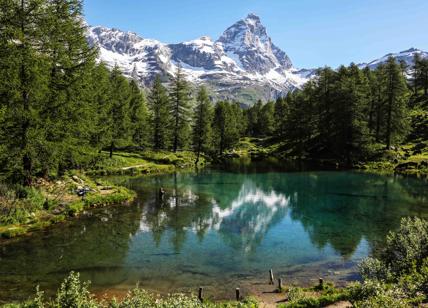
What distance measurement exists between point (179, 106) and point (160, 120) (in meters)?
5.95

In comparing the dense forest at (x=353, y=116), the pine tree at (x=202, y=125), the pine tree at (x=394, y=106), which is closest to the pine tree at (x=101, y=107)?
the pine tree at (x=202, y=125)

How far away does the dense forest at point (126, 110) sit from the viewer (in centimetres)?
3484

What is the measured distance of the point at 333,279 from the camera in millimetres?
23094

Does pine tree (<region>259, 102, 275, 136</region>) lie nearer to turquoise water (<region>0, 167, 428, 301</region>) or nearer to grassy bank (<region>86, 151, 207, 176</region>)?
grassy bank (<region>86, 151, 207, 176</region>)

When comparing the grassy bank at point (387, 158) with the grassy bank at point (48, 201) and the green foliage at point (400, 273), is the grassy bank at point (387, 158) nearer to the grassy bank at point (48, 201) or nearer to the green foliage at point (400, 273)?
the grassy bank at point (48, 201)

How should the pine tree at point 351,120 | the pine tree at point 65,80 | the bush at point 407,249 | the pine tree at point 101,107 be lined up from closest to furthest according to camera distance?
the bush at point 407,249 → the pine tree at point 65,80 → the pine tree at point 101,107 → the pine tree at point 351,120

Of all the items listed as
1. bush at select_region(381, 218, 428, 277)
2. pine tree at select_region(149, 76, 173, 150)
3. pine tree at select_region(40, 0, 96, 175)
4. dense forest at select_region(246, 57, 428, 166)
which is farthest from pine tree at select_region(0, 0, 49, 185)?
dense forest at select_region(246, 57, 428, 166)

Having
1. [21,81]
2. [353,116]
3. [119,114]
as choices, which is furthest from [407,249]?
[353,116]

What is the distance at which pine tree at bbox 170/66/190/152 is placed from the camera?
89.2 m

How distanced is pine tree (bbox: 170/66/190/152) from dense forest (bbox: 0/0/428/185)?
252mm

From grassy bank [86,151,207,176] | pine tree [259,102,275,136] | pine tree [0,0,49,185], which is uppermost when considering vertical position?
pine tree [259,102,275,136]

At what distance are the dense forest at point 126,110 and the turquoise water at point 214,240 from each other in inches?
415

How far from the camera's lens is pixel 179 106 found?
9156 cm

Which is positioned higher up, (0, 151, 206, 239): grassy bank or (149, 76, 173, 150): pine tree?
(149, 76, 173, 150): pine tree
